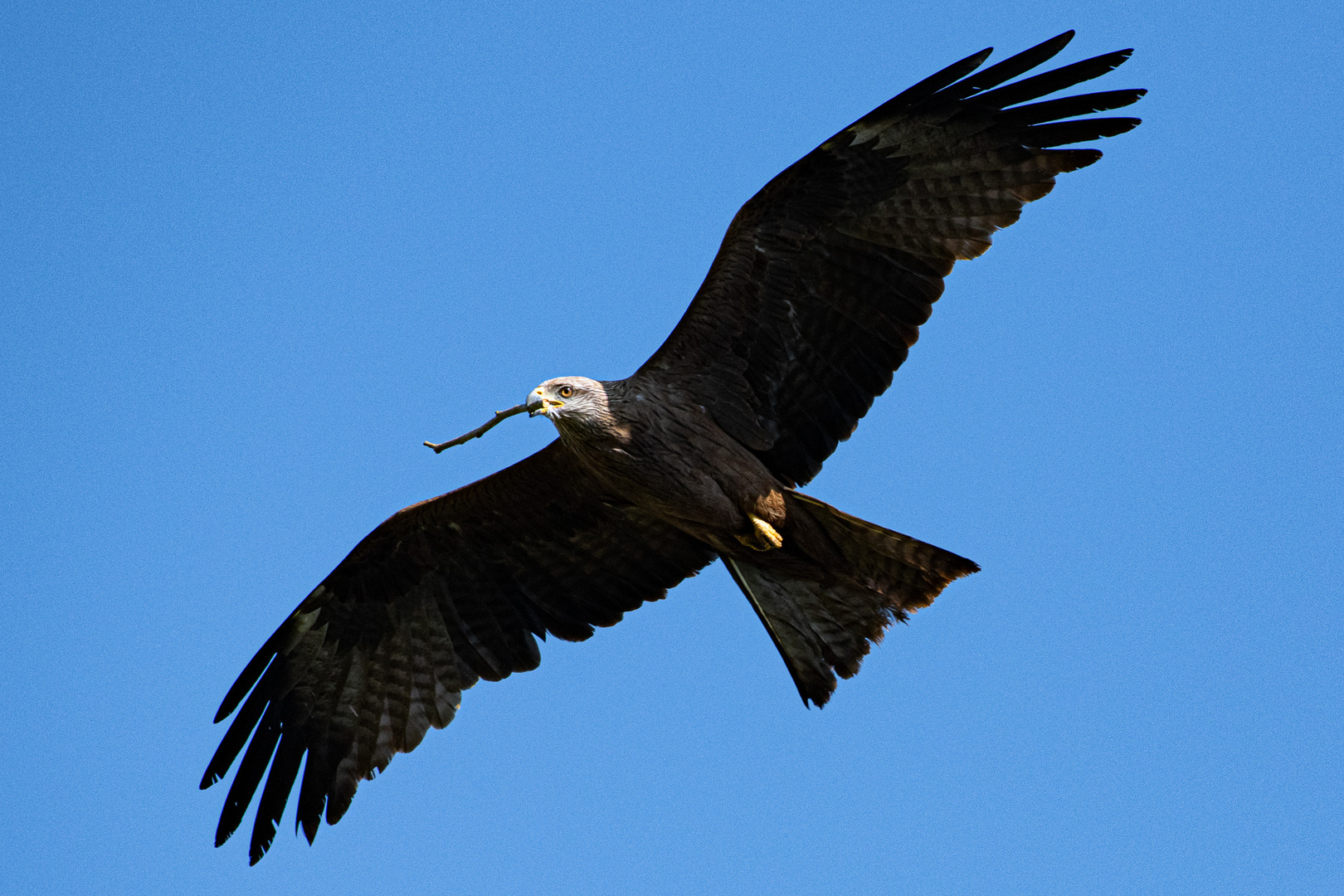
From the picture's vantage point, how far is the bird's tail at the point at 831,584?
24.7 ft

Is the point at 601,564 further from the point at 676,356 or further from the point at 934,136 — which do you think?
the point at 934,136

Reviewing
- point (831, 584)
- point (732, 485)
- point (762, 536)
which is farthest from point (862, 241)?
point (831, 584)

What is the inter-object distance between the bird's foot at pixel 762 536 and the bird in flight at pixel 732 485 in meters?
0.01

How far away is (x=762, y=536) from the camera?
766 centimetres

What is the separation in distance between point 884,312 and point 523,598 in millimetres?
2813

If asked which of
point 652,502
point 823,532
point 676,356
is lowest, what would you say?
point 823,532

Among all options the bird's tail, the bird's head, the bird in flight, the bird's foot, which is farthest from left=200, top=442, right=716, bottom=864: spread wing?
the bird's head

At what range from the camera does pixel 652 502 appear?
25.5ft

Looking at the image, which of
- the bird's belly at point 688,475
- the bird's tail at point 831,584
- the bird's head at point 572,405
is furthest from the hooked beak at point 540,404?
the bird's tail at point 831,584

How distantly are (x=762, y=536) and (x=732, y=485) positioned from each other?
0.33m

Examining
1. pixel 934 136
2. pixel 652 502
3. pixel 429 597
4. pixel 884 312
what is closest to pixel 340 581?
pixel 429 597

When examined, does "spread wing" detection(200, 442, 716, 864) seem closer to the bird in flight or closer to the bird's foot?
the bird in flight

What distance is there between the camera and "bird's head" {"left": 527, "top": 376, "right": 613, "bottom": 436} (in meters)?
7.37

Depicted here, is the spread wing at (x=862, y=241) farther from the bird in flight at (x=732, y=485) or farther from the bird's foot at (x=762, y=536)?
the bird's foot at (x=762, y=536)
